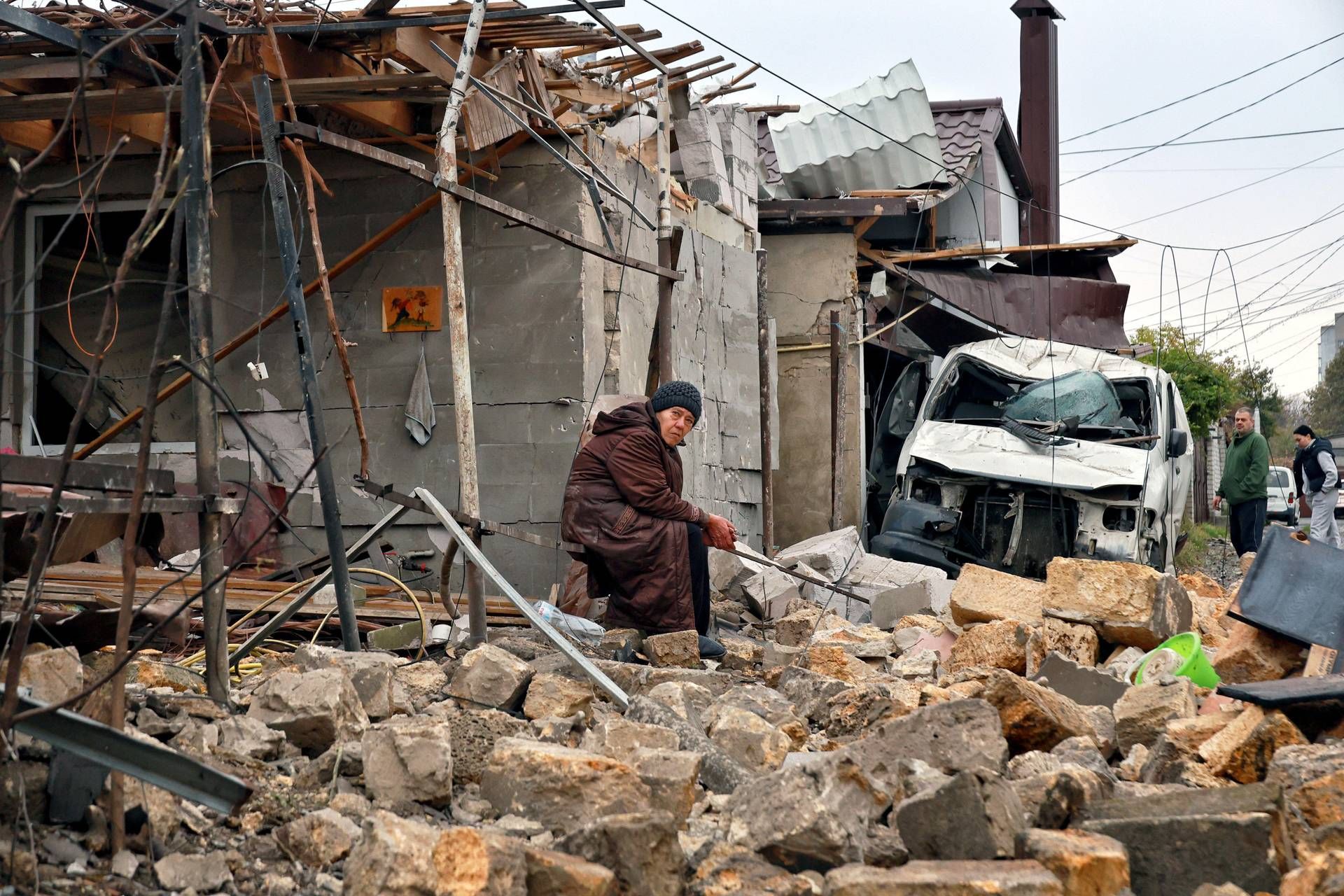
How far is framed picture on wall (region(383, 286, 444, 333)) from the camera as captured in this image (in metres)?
8.05

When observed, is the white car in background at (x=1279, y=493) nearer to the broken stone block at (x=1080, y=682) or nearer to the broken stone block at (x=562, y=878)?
the broken stone block at (x=1080, y=682)

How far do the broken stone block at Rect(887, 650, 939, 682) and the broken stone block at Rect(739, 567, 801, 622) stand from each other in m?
1.96

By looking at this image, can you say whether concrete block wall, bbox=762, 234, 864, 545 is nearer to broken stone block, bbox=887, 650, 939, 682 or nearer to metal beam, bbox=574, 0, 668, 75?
metal beam, bbox=574, 0, 668, 75

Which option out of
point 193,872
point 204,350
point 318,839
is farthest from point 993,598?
point 193,872

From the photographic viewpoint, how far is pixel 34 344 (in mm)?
8078

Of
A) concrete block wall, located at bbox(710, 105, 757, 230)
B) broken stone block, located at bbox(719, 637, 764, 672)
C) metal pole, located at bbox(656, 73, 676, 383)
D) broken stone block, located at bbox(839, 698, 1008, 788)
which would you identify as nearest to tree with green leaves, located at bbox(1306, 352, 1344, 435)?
concrete block wall, located at bbox(710, 105, 757, 230)

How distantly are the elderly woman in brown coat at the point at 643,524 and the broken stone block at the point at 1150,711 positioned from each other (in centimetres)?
196

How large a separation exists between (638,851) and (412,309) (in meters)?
5.55

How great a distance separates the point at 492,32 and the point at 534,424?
2.33m

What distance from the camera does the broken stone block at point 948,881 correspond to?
2.86 meters

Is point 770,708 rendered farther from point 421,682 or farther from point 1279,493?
point 1279,493

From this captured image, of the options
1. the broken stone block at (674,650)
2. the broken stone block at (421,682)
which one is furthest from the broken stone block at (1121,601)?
the broken stone block at (421,682)

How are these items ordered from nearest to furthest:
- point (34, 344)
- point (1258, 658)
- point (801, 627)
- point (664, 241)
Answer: point (1258, 658) → point (801, 627) → point (34, 344) → point (664, 241)

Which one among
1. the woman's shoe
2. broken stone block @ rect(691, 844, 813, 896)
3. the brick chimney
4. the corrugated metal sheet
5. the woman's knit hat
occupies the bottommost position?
broken stone block @ rect(691, 844, 813, 896)
